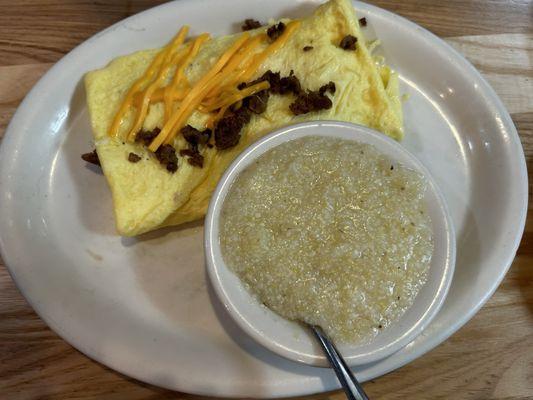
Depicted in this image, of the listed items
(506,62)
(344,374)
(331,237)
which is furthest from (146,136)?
(506,62)

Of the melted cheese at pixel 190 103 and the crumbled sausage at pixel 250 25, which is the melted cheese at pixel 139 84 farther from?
the crumbled sausage at pixel 250 25

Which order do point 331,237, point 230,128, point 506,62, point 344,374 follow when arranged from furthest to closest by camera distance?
point 506,62 → point 230,128 → point 331,237 → point 344,374

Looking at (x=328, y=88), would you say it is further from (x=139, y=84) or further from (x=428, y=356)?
(x=428, y=356)

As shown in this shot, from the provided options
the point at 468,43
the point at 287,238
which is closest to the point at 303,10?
the point at 468,43

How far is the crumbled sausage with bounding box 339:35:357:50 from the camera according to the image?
68.7 inches

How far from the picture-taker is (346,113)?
68.6 inches

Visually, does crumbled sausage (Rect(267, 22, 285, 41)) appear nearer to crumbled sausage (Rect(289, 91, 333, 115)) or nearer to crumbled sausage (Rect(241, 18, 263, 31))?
crumbled sausage (Rect(241, 18, 263, 31))

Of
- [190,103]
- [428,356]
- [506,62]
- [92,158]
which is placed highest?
[190,103]

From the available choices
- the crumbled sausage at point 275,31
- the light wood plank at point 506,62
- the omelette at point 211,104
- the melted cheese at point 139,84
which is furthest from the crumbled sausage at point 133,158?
the light wood plank at point 506,62

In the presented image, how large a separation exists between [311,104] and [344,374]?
0.90m

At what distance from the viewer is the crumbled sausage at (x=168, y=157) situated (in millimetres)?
1624

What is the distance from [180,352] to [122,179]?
64 cm

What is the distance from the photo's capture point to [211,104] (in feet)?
5.52

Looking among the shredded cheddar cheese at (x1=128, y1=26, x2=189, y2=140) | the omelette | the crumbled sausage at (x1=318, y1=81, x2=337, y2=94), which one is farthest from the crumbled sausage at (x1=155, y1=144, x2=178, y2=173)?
the crumbled sausage at (x1=318, y1=81, x2=337, y2=94)
